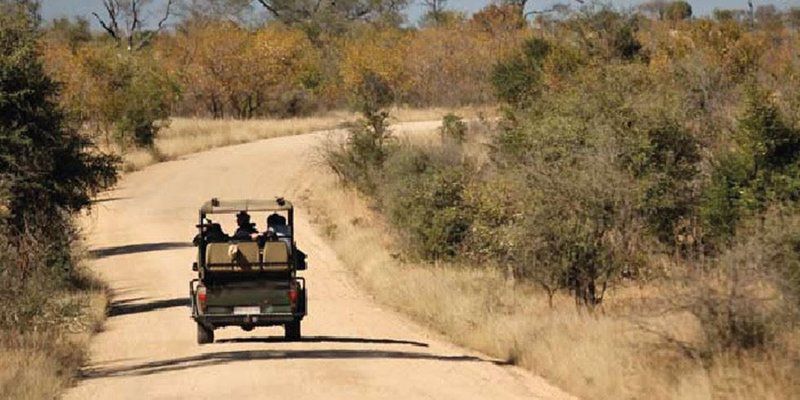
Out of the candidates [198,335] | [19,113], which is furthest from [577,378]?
[19,113]

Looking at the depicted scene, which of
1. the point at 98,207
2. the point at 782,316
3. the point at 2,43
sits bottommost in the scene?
the point at 98,207

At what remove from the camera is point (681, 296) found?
14.8 m

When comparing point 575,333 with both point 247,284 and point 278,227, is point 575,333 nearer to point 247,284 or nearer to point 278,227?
point 247,284

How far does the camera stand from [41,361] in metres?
17.2

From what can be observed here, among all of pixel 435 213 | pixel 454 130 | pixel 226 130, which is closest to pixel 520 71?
pixel 454 130

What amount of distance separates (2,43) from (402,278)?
9.04 metres

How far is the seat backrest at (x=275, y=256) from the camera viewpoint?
2002 cm

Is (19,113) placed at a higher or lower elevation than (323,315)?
higher

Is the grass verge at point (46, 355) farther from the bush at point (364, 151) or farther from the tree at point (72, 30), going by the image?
the tree at point (72, 30)

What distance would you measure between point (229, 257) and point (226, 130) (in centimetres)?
4466

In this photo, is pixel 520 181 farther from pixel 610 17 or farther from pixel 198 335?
pixel 610 17

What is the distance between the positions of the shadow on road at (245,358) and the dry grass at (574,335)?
1217 millimetres

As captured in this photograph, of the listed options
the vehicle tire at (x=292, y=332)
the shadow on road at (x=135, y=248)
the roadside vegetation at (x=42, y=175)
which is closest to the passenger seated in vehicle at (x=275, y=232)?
the vehicle tire at (x=292, y=332)

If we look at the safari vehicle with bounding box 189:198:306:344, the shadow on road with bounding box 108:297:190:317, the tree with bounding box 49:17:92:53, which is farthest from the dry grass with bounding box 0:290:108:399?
the tree with bounding box 49:17:92:53
